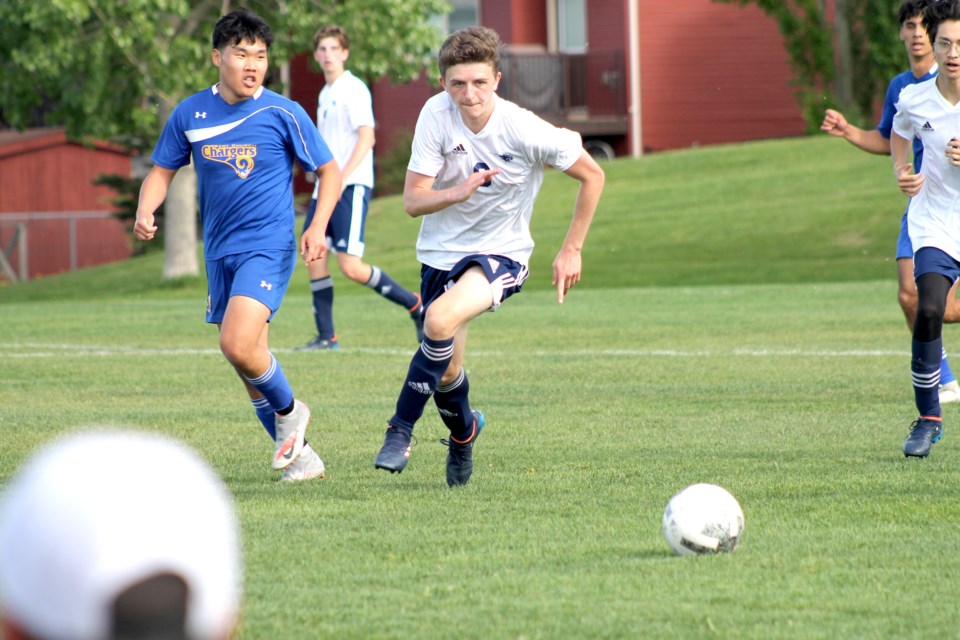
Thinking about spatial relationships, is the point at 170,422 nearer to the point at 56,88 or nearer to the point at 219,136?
the point at 219,136

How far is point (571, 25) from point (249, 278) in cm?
3196

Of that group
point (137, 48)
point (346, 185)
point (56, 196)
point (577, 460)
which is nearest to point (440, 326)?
point (577, 460)

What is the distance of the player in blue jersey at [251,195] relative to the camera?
265 inches

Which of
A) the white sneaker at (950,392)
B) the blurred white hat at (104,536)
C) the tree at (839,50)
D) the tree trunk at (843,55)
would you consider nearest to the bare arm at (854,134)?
the white sneaker at (950,392)

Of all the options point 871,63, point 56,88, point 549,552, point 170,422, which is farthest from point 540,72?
point 549,552

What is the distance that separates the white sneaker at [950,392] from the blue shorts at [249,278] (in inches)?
172

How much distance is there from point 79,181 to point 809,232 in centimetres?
2246

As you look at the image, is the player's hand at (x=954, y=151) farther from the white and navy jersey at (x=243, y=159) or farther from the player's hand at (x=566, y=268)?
the white and navy jersey at (x=243, y=159)

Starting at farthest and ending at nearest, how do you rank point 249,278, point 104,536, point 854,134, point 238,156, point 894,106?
point 894,106 < point 854,134 < point 238,156 < point 249,278 < point 104,536

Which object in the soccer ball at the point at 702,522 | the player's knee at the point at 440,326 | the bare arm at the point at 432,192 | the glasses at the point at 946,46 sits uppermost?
the glasses at the point at 946,46

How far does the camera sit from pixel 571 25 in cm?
3766

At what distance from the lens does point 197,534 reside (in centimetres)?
151

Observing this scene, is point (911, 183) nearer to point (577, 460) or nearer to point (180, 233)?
point (577, 460)

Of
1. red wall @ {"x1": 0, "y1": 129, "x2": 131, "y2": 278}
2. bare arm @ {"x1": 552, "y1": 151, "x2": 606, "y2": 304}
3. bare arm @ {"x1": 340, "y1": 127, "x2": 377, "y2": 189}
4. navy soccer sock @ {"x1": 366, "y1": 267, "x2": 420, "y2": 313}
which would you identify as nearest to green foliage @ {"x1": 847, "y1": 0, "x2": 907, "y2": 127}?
red wall @ {"x1": 0, "y1": 129, "x2": 131, "y2": 278}
